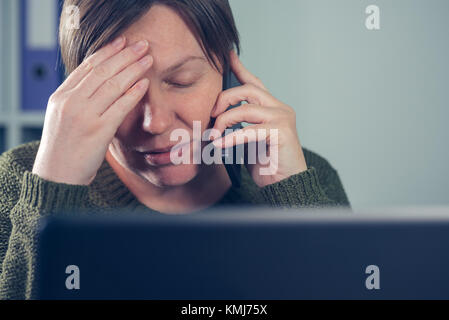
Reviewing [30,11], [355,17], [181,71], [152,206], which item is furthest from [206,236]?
[30,11]

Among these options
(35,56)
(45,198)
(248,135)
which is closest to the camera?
(45,198)

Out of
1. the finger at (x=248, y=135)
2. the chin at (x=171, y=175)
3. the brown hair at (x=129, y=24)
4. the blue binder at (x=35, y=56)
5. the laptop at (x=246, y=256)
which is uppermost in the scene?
the blue binder at (x=35, y=56)

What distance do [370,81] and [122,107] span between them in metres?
0.53

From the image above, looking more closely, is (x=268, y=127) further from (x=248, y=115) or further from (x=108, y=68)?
(x=108, y=68)

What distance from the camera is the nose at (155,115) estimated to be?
24.7 inches

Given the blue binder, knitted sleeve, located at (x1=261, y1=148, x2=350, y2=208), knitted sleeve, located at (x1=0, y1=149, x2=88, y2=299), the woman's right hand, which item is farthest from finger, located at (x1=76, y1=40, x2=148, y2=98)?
the blue binder

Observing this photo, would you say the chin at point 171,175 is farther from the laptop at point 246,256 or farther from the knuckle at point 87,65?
the laptop at point 246,256

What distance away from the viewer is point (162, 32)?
0.62 metres

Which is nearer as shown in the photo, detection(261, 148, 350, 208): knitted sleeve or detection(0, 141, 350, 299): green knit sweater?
detection(0, 141, 350, 299): green knit sweater

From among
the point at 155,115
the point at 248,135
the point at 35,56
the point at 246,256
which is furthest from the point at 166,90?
the point at 35,56

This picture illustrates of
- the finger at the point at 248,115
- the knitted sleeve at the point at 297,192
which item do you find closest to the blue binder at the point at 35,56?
the finger at the point at 248,115

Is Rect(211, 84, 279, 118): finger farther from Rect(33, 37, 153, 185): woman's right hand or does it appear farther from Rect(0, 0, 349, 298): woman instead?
Rect(33, 37, 153, 185): woman's right hand

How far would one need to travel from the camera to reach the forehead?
618 mm
